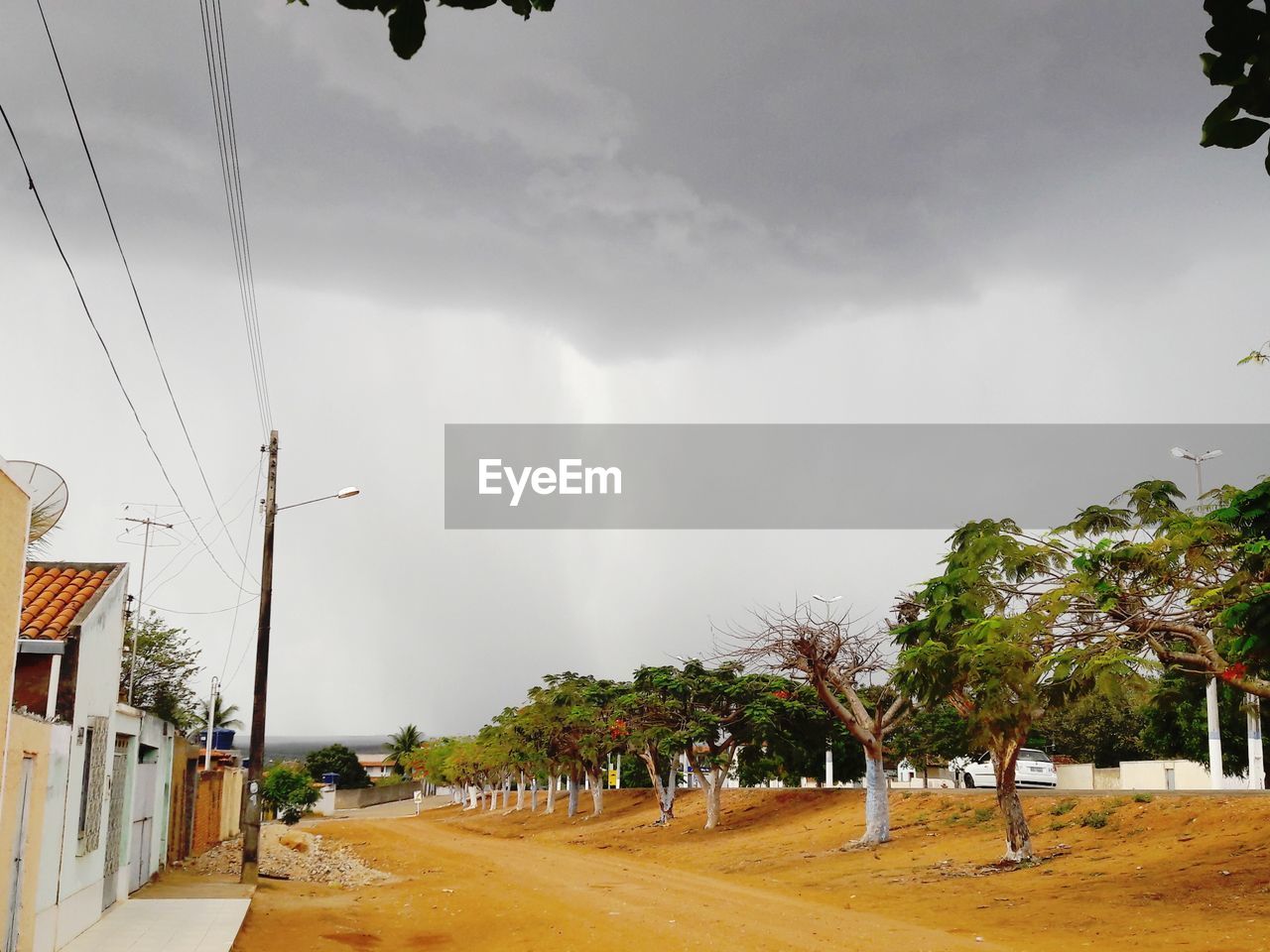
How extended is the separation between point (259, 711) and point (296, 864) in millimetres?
7220

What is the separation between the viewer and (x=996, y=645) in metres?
17.0

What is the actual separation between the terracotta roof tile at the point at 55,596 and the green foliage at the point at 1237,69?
48.3 feet

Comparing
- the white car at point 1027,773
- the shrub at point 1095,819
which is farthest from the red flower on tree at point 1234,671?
the white car at point 1027,773

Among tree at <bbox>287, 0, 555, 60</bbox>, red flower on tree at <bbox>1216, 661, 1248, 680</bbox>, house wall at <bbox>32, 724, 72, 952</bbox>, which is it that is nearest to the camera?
tree at <bbox>287, 0, 555, 60</bbox>

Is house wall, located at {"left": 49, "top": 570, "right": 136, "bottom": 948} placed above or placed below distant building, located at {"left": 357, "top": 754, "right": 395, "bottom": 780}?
above

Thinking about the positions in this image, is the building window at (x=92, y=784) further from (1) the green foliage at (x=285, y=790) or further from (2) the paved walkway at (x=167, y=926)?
(1) the green foliage at (x=285, y=790)

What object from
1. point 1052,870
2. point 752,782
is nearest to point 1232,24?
point 1052,870

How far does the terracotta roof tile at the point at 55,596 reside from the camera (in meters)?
15.3

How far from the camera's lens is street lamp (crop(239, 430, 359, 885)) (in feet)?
76.9

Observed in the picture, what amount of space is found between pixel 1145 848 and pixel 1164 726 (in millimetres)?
23964

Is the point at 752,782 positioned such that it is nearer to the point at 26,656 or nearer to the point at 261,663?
the point at 261,663

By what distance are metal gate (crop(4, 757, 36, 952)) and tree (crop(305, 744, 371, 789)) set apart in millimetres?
103303

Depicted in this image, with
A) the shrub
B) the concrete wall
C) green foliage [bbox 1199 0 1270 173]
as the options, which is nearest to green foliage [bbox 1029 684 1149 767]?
the shrub

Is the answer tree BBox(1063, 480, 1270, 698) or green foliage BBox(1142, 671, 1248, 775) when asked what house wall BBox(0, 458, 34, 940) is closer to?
tree BBox(1063, 480, 1270, 698)
